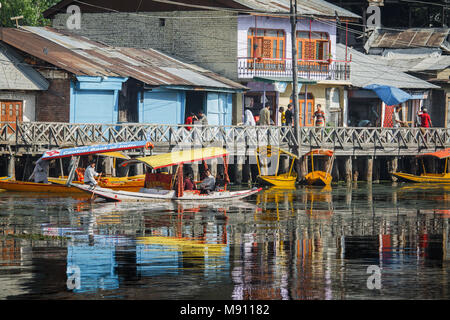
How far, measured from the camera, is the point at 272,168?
43.6 meters

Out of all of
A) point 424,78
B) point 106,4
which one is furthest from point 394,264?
point 424,78

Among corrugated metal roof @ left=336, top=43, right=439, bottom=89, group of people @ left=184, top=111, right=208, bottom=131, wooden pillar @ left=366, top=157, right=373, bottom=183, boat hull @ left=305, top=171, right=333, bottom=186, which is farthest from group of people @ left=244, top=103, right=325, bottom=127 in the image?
corrugated metal roof @ left=336, top=43, right=439, bottom=89

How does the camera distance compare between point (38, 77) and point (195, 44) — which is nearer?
point (38, 77)

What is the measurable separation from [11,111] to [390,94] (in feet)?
66.5

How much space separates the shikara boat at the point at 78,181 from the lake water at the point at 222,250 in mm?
812

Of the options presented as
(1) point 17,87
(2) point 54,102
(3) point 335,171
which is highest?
(1) point 17,87

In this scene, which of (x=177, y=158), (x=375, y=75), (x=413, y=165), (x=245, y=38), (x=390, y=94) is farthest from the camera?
(x=375, y=75)

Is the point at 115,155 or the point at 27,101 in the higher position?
the point at 27,101

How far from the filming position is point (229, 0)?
48.7m

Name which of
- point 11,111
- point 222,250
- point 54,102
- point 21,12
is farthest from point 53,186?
point 21,12

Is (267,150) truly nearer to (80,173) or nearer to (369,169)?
(369,169)
